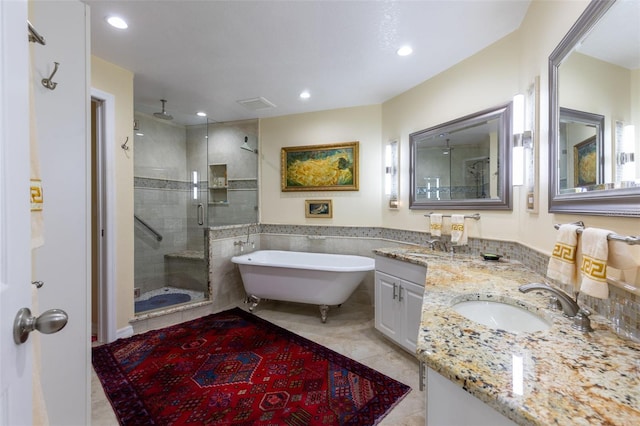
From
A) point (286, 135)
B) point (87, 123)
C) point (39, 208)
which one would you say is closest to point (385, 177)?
point (286, 135)

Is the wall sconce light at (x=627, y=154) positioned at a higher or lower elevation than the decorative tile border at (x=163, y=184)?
lower

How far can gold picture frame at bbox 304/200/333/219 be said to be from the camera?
3.51 metres

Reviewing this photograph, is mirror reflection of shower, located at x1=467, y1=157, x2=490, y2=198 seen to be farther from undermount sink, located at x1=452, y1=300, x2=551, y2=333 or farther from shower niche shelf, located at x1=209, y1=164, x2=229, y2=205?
shower niche shelf, located at x1=209, y1=164, x2=229, y2=205

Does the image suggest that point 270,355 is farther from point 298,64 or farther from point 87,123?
point 298,64

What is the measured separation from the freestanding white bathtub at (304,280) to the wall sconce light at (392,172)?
767mm

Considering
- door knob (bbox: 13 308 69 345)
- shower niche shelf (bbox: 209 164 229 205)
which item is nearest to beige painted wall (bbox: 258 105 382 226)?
shower niche shelf (bbox: 209 164 229 205)

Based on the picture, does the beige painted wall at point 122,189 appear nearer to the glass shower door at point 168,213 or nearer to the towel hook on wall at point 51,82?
the glass shower door at point 168,213

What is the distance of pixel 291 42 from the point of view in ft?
6.71

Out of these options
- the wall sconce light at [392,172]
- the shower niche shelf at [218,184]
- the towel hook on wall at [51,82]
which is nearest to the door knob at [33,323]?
the towel hook on wall at [51,82]

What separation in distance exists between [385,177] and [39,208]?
2.89 metres

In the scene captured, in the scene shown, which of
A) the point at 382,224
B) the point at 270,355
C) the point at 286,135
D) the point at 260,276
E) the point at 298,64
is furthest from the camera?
the point at 286,135

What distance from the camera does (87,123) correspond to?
4.10 ft

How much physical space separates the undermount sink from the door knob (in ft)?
4.28

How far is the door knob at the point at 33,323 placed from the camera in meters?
0.54
